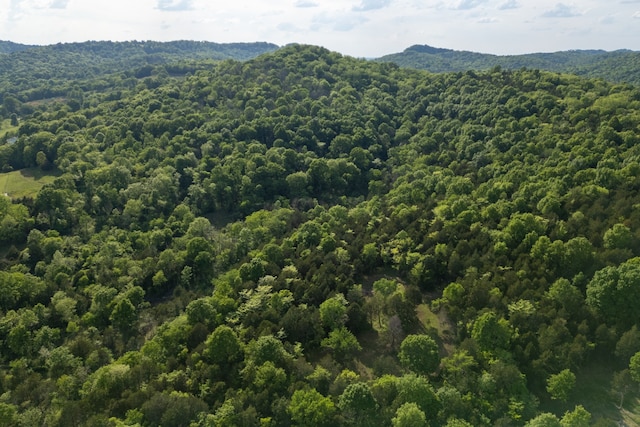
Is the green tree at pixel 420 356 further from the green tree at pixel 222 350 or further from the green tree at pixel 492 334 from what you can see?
the green tree at pixel 222 350

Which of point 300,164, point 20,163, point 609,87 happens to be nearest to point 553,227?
point 300,164

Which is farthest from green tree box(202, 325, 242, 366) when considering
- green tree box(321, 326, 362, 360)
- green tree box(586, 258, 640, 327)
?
green tree box(586, 258, 640, 327)

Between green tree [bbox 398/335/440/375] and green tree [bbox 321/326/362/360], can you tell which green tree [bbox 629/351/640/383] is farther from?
green tree [bbox 321/326/362/360]

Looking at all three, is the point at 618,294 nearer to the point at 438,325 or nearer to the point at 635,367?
the point at 635,367

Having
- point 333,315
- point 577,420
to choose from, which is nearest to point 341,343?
point 333,315

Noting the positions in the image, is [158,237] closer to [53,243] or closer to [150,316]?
[53,243]

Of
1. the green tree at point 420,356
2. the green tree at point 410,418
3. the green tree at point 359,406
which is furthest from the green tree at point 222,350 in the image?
the green tree at point 410,418

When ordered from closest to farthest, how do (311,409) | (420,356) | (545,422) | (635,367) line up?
1. (545,422)
2. (311,409)
3. (635,367)
4. (420,356)
